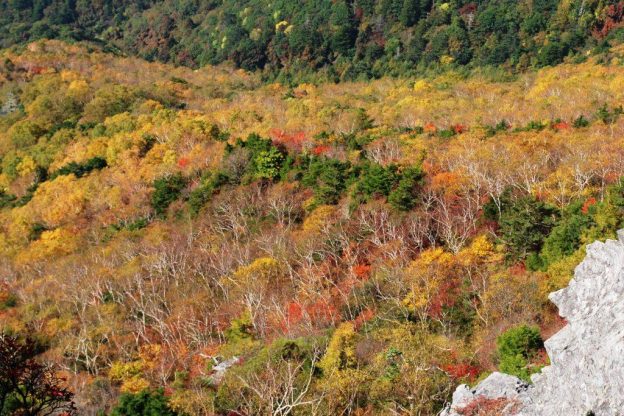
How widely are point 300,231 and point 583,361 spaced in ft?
138

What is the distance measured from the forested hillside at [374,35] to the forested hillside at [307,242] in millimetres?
29738

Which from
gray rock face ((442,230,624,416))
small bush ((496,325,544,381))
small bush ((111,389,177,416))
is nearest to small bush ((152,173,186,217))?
small bush ((111,389,177,416))

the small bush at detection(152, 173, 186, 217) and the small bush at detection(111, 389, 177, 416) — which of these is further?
the small bush at detection(152, 173, 186, 217)

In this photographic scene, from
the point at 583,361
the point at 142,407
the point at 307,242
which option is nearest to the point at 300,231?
the point at 307,242

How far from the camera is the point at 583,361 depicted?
21594 mm

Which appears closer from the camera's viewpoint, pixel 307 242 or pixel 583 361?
pixel 583 361

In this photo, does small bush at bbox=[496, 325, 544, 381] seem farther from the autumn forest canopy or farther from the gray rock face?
the gray rock face

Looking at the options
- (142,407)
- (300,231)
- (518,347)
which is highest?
(142,407)

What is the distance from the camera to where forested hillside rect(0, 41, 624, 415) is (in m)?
33.9

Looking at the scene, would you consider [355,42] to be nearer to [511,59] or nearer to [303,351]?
[511,59]

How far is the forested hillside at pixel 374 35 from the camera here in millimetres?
131250

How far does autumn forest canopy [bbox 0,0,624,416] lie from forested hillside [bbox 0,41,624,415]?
0.85 ft

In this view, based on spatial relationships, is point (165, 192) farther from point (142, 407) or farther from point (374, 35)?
point (374, 35)

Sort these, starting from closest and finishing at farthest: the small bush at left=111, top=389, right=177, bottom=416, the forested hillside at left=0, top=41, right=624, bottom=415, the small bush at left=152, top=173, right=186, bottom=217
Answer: the small bush at left=111, top=389, right=177, bottom=416, the forested hillside at left=0, top=41, right=624, bottom=415, the small bush at left=152, top=173, right=186, bottom=217
